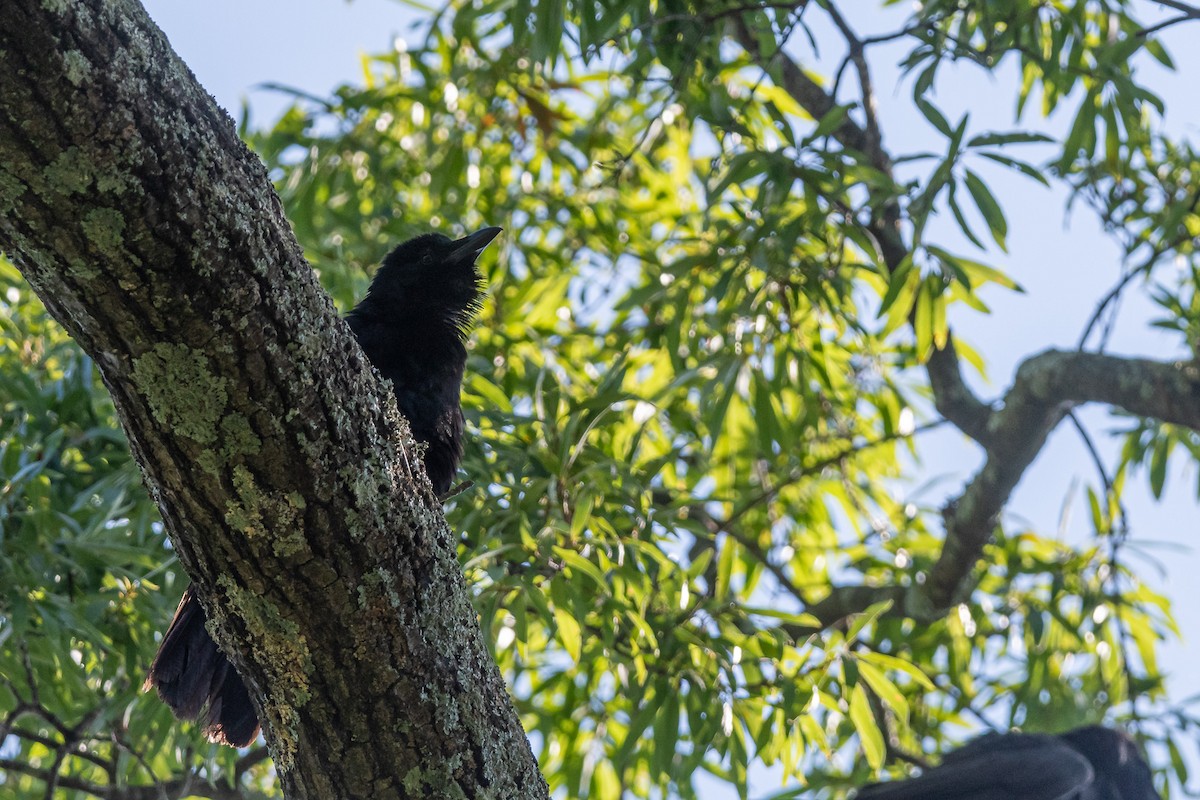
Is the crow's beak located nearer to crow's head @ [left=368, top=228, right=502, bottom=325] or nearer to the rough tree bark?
crow's head @ [left=368, top=228, right=502, bottom=325]

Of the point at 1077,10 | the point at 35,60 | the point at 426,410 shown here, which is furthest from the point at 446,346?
the point at 1077,10

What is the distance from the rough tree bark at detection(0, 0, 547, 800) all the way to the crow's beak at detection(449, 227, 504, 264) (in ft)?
5.38

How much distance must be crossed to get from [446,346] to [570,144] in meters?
2.14

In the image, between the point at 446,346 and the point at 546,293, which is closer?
the point at 446,346

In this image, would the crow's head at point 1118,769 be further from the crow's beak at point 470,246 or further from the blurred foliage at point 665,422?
the crow's beak at point 470,246

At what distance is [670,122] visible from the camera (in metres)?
5.09

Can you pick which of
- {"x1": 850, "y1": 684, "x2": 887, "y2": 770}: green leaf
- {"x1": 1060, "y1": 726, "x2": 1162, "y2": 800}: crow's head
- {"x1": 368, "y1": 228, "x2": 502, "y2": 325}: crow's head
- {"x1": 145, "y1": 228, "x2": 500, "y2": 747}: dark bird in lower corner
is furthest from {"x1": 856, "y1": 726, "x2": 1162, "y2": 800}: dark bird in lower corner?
{"x1": 368, "y1": 228, "x2": 502, "y2": 325}: crow's head

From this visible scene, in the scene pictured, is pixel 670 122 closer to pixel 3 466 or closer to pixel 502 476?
pixel 502 476

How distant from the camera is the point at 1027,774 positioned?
12.4ft

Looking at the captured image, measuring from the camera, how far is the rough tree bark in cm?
141

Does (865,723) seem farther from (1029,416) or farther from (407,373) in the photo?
(407,373)

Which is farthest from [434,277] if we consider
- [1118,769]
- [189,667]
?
[1118,769]

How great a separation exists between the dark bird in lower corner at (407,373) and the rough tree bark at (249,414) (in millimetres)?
645

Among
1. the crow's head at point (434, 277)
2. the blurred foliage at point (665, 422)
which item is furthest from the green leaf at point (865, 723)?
the crow's head at point (434, 277)
